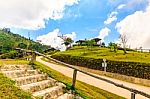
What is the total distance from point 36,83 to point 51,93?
44.7 inches

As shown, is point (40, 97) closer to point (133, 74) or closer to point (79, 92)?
point (79, 92)

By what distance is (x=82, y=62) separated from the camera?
50.1 m

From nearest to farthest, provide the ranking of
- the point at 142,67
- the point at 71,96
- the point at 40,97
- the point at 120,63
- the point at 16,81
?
the point at 40,97, the point at 16,81, the point at 71,96, the point at 142,67, the point at 120,63

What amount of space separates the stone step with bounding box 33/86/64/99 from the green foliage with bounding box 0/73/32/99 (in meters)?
1.03

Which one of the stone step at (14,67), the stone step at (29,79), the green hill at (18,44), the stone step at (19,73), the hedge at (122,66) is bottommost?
the hedge at (122,66)

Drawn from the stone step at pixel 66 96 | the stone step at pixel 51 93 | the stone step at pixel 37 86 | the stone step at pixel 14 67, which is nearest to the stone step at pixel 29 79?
the stone step at pixel 37 86

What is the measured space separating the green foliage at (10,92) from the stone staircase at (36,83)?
2.49ft

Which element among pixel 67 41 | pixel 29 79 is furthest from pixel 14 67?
pixel 67 41

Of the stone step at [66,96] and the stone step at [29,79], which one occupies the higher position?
the stone step at [29,79]

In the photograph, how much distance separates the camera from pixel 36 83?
13.2 meters

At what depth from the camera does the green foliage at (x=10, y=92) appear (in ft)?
31.9

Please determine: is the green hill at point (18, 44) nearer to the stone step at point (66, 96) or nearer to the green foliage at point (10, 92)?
the stone step at point (66, 96)

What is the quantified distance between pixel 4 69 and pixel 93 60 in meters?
32.8

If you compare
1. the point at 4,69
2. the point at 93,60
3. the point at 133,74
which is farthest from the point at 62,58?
the point at 4,69
